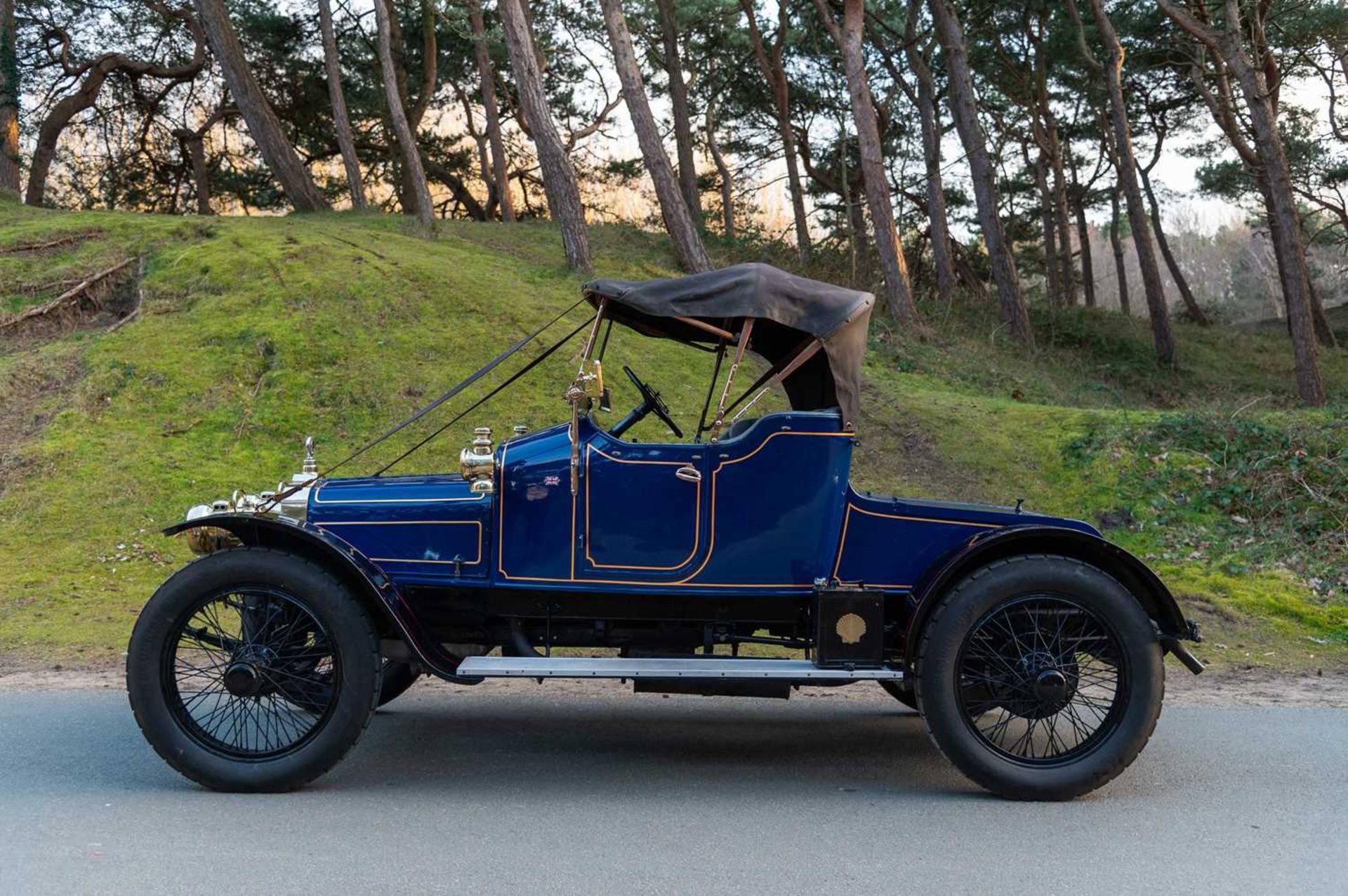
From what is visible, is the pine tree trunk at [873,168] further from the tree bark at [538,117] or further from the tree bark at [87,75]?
the tree bark at [87,75]

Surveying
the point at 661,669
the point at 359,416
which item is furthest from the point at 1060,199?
the point at 661,669

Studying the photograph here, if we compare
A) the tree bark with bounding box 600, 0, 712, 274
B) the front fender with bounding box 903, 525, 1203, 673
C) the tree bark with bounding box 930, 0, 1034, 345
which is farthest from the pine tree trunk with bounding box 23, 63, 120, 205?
the front fender with bounding box 903, 525, 1203, 673

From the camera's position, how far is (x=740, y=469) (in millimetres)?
4746

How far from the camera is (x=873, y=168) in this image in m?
16.5

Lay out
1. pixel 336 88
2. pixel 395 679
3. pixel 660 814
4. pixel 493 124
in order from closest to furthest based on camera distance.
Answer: pixel 660 814 → pixel 395 679 → pixel 336 88 → pixel 493 124

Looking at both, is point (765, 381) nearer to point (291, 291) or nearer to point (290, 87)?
point (291, 291)

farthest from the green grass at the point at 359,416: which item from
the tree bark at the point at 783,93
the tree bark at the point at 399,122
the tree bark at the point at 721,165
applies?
the tree bark at the point at 721,165

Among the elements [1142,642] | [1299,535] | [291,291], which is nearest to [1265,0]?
[1299,535]

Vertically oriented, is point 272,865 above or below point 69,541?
below

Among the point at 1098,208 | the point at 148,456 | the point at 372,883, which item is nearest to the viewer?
the point at 372,883

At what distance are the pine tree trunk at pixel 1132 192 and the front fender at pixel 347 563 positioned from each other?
18.2 metres

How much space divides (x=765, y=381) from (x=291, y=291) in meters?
9.55

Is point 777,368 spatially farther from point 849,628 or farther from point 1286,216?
point 1286,216

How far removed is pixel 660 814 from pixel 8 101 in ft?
66.8
